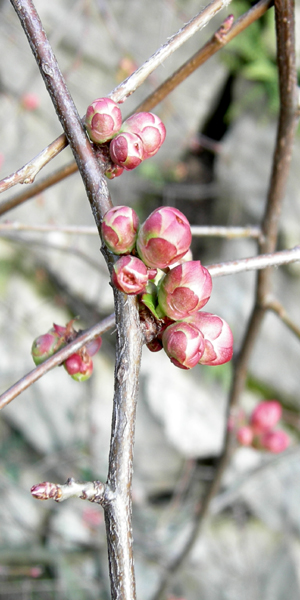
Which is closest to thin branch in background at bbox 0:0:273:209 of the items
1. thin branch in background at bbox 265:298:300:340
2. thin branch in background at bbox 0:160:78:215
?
thin branch in background at bbox 0:160:78:215

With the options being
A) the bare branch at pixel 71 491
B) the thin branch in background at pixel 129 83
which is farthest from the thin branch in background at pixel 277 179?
the bare branch at pixel 71 491

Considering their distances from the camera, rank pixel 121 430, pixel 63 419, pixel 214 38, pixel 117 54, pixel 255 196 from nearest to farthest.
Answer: pixel 121 430 < pixel 214 38 < pixel 255 196 < pixel 63 419 < pixel 117 54

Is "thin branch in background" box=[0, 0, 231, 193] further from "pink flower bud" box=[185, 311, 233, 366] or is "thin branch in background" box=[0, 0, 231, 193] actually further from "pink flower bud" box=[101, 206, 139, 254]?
"pink flower bud" box=[185, 311, 233, 366]

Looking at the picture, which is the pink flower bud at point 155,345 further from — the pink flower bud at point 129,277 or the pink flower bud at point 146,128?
the pink flower bud at point 146,128

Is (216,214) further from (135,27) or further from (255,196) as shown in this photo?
(135,27)

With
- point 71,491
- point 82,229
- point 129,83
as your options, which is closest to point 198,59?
point 129,83

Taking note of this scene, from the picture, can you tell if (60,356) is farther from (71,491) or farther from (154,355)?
(154,355)

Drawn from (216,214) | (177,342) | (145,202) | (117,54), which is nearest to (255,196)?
(216,214)
